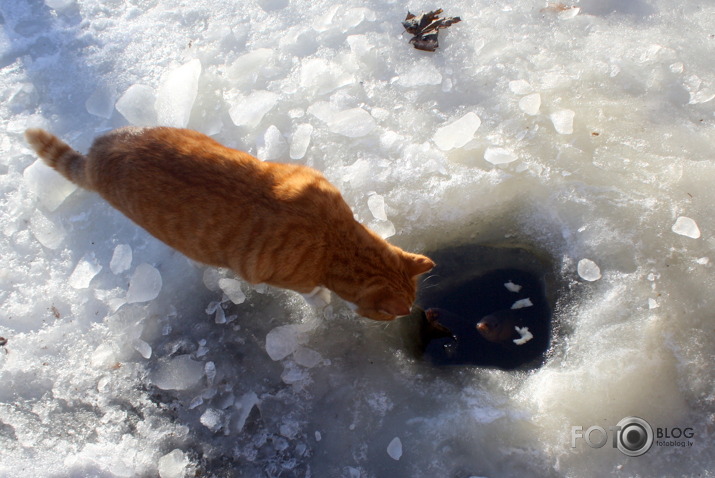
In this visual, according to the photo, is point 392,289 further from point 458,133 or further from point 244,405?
point 458,133

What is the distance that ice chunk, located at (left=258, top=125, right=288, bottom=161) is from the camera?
3541mm

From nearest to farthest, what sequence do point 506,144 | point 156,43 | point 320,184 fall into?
point 320,184 < point 506,144 < point 156,43

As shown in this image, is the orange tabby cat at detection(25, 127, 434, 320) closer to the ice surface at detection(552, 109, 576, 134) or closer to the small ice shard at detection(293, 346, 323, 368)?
the small ice shard at detection(293, 346, 323, 368)

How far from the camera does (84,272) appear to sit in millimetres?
3287

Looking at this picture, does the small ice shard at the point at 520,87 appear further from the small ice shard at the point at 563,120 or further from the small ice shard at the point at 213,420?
the small ice shard at the point at 213,420

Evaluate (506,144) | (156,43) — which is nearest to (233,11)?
(156,43)

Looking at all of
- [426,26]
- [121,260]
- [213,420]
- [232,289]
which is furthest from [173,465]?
[426,26]

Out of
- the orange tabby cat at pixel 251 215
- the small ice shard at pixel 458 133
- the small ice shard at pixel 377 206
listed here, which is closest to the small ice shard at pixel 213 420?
the orange tabby cat at pixel 251 215

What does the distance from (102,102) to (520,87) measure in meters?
3.16

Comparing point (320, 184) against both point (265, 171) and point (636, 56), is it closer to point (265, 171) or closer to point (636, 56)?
point (265, 171)

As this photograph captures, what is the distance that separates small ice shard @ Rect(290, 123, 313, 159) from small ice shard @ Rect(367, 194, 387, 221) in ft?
2.03

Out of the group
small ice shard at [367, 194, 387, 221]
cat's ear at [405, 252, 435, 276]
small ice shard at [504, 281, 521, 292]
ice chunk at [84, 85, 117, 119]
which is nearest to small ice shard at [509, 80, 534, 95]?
small ice shard at [367, 194, 387, 221]

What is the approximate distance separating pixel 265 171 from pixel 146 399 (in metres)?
1.52

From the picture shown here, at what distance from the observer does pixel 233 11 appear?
4.25m
